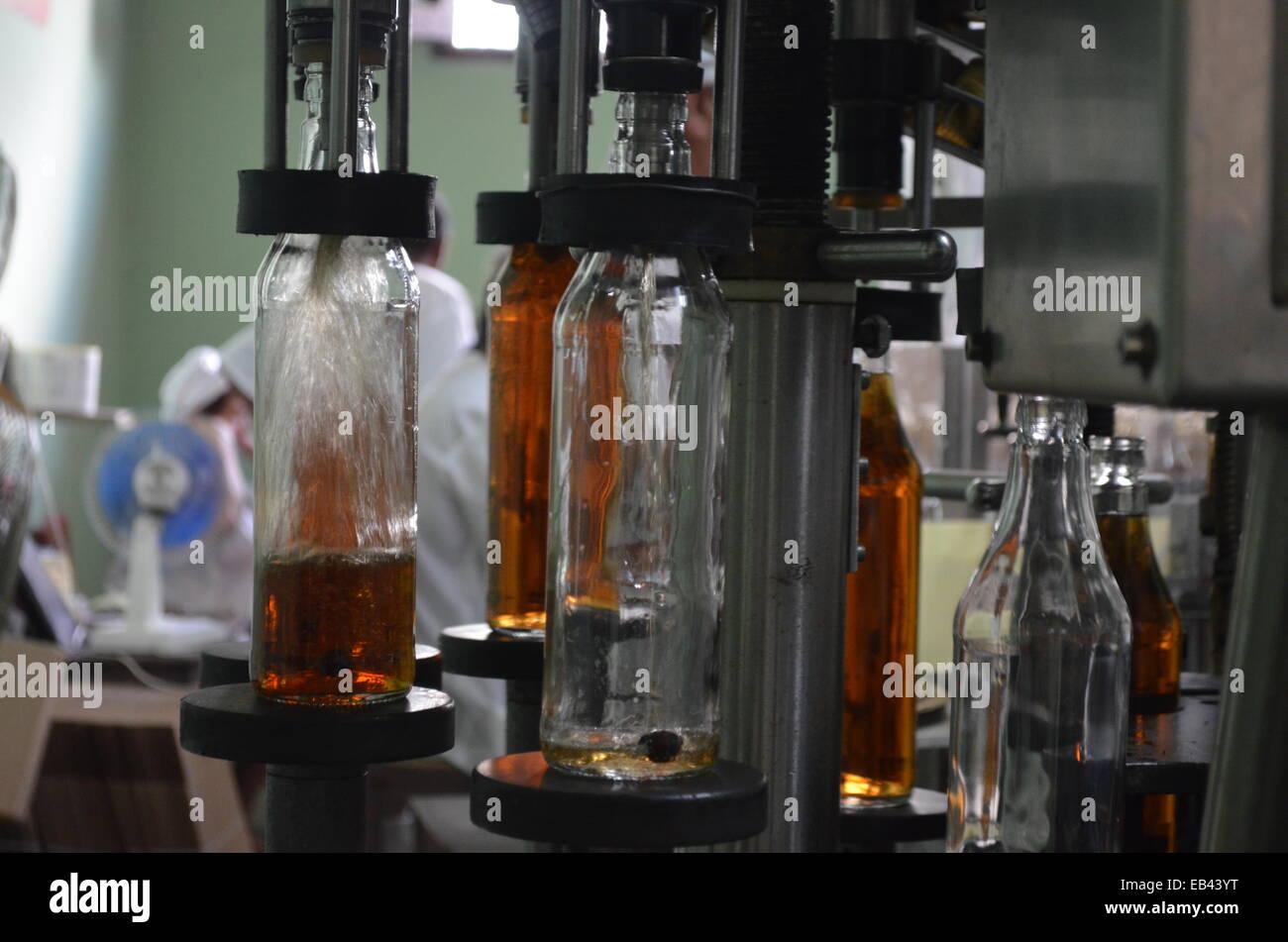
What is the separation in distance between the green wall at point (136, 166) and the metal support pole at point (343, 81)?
4056 mm

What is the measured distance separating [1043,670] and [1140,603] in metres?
0.19

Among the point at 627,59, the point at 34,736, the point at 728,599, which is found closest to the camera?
the point at 627,59

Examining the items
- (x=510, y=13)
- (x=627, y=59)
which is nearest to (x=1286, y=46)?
(x=627, y=59)

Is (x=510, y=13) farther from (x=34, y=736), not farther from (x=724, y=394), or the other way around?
(x=34, y=736)

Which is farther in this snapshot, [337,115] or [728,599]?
[728,599]

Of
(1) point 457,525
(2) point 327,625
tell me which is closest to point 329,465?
(2) point 327,625

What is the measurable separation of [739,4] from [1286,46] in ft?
0.58

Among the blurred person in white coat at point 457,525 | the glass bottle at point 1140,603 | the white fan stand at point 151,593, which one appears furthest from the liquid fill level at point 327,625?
the white fan stand at point 151,593

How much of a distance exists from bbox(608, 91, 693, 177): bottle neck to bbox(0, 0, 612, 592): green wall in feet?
13.5

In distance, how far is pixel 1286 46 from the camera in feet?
1.13

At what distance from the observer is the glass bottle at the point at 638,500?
18.3 inches

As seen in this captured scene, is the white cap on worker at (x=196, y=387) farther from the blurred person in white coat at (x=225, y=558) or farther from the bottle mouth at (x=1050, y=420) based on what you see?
the bottle mouth at (x=1050, y=420)

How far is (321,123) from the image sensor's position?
0.52m

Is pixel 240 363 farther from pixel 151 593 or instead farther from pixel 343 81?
pixel 343 81
